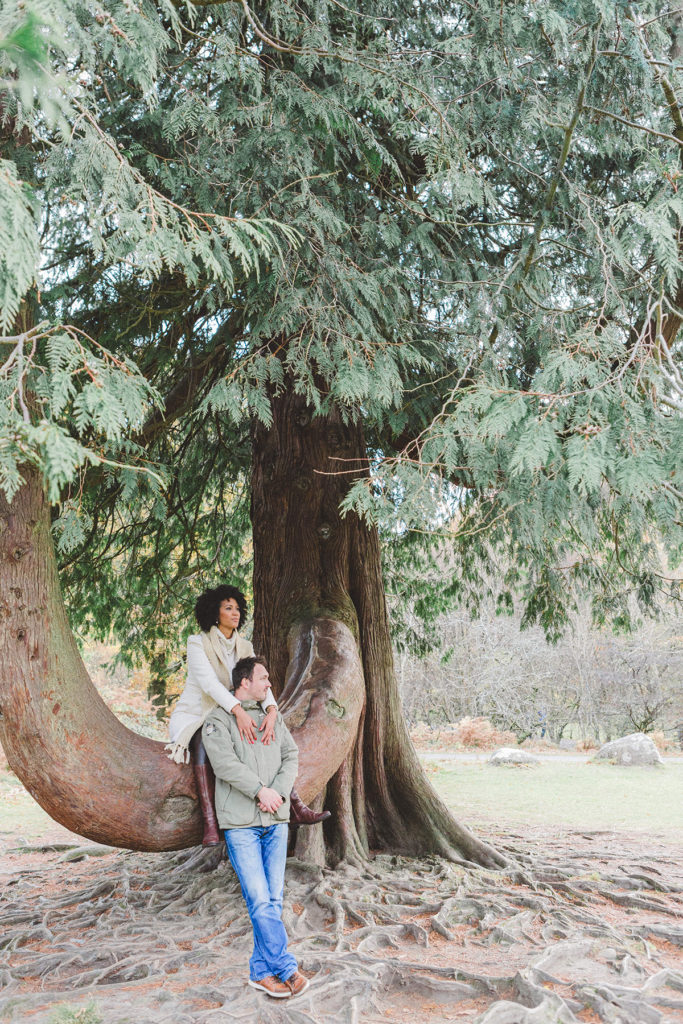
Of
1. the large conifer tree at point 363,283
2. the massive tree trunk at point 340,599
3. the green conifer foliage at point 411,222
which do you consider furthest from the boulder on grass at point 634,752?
the green conifer foliage at point 411,222

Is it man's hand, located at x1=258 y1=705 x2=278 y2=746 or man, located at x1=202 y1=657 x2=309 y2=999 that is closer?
man, located at x1=202 y1=657 x2=309 y2=999

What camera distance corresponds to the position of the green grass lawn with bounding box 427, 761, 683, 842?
10.8m

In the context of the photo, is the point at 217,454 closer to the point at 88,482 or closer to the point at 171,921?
the point at 88,482

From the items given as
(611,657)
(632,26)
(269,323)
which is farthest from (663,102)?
(611,657)

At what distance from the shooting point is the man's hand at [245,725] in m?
4.09

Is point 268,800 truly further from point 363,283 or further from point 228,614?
point 363,283

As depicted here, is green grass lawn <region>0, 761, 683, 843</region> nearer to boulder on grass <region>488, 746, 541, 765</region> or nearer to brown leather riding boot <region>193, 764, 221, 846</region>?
boulder on grass <region>488, 746, 541, 765</region>

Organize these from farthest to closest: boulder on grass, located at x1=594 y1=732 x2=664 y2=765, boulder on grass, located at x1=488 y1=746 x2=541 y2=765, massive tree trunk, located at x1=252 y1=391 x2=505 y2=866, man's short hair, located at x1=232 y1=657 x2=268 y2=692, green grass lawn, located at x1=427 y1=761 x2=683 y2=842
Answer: boulder on grass, located at x1=488 y1=746 x2=541 y2=765 → boulder on grass, located at x1=594 y1=732 x2=664 y2=765 → green grass lawn, located at x1=427 y1=761 x2=683 y2=842 → massive tree trunk, located at x1=252 y1=391 x2=505 y2=866 → man's short hair, located at x1=232 y1=657 x2=268 y2=692

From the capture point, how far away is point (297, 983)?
3.77m

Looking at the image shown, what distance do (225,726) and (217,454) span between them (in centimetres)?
424

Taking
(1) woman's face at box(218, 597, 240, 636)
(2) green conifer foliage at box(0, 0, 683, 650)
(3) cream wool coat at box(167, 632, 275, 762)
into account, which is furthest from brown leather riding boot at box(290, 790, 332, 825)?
(2) green conifer foliage at box(0, 0, 683, 650)

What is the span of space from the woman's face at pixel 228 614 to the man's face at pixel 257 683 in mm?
612

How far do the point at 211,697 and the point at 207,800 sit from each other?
1.70ft

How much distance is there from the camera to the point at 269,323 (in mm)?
4531
